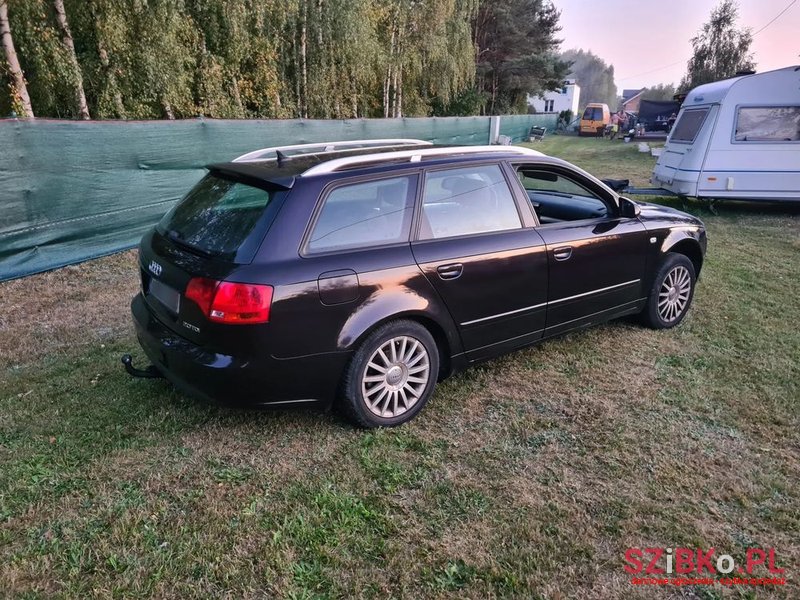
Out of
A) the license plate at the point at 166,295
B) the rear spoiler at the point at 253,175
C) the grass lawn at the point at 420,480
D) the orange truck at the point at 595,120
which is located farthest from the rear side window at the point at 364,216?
the orange truck at the point at 595,120

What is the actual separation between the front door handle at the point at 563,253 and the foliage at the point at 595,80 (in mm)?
110679

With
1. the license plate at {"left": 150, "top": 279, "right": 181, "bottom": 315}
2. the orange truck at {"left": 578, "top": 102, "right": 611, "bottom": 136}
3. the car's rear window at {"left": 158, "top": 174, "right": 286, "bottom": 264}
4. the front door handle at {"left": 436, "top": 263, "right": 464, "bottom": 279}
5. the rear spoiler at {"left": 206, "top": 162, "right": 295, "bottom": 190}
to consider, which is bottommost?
the orange truck at {"left": 578, "top": 102, "right": 611, "bottom": 136}

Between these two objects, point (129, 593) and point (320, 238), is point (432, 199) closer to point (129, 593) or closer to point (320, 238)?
point (320, 238)

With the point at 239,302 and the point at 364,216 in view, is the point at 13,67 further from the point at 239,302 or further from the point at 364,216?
the point at 239,302

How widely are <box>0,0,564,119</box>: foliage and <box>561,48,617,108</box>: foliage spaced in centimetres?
9342

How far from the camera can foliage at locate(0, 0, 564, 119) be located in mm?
9336

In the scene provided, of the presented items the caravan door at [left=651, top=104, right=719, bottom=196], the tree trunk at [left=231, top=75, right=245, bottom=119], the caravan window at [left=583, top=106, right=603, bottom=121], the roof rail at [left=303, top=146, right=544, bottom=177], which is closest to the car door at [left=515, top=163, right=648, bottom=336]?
the roof rail at [left=303, top=146, right=544, bottom=177]

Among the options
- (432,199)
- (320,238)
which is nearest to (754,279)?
(432,199)

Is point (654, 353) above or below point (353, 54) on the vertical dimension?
below

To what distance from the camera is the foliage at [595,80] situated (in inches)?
4200

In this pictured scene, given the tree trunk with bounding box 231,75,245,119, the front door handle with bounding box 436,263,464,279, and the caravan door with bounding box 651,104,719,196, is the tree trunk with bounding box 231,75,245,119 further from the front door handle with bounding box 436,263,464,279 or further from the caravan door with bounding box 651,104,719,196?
the front door handle with bounding box 436,263,464,279

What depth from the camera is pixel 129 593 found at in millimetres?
2129

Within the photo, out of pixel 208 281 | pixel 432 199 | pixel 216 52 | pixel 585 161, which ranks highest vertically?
pixel 216 52

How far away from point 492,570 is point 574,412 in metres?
1.45
